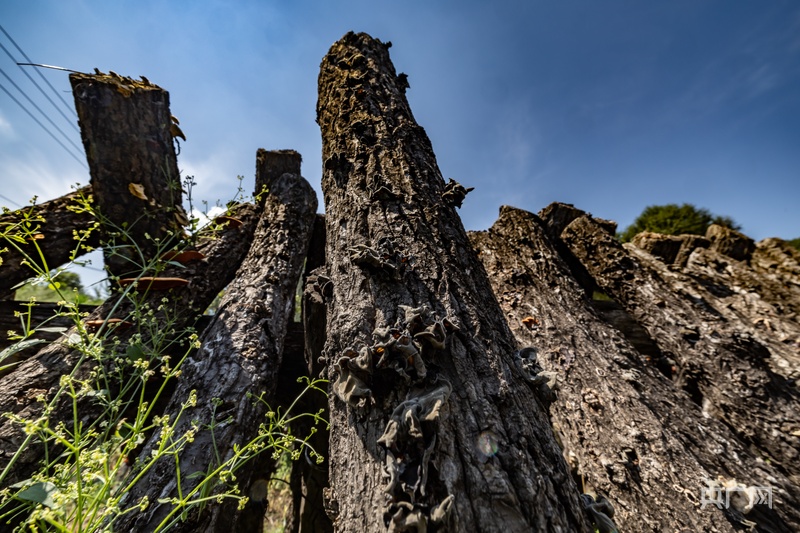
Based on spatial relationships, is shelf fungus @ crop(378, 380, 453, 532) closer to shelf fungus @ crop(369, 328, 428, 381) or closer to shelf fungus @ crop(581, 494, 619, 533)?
shelf fungus @ crop(369, 328, 428, 381)

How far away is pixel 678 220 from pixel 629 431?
22.8 ft

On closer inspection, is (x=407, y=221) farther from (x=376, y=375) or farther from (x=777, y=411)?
(x=777, y=411)

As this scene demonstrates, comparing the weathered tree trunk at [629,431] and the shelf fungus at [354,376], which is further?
the weathered tree trunk at [629,431]

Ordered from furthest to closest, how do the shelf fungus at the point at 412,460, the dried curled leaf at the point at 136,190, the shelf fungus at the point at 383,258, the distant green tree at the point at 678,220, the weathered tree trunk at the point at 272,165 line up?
the distant green tree at the point at 678,220 < the weathered tree trunk at the point at 272,165 < the dried curled leaf at the point at 136,190 < the shelf fungus at the point at 383,258 < the shelf fungus at the point at 412,460

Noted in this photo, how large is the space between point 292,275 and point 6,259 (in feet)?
6.79

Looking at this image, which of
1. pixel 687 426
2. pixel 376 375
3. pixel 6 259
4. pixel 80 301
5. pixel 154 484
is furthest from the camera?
pixel 6 259

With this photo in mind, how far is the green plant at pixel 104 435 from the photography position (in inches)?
31.8

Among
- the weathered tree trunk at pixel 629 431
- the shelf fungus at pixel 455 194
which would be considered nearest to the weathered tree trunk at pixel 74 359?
the shelf fungus at pixel 455 194

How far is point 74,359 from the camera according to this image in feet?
6.33

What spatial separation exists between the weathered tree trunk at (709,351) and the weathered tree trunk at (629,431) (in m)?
0.25

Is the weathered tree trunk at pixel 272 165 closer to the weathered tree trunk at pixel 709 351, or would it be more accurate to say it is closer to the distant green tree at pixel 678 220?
the weathered tree trunk at pixel 709 351

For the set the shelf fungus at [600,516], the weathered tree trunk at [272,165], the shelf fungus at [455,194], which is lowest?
the shelf fungus at [600,516]

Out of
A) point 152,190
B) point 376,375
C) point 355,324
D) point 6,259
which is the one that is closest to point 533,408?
point 376,375

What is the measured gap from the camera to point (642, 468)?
1771 mm
